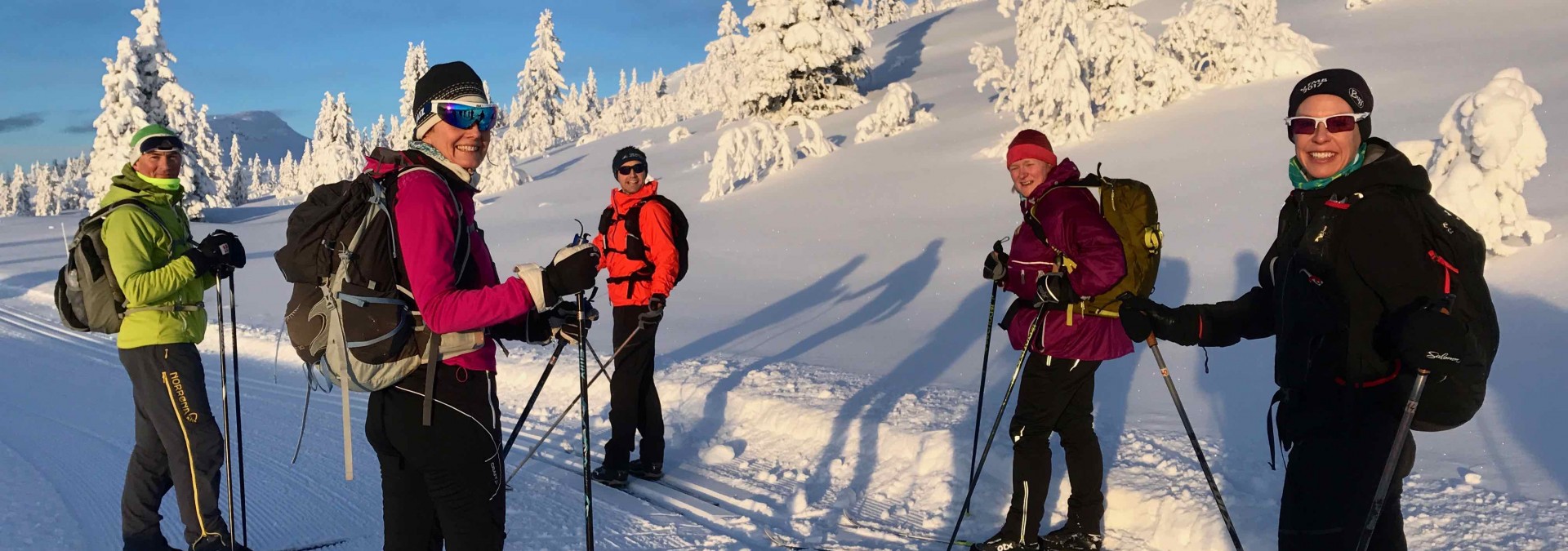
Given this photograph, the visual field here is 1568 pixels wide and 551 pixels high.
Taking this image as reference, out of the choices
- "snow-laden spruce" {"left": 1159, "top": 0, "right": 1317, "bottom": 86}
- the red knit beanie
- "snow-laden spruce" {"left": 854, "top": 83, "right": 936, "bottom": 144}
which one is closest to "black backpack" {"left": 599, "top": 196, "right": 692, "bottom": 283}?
the red knit beanie

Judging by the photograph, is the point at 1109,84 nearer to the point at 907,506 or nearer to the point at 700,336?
the point at 700,336

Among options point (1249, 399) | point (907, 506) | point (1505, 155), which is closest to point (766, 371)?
point (907, 506)

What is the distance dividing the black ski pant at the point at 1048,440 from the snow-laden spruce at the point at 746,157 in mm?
18572

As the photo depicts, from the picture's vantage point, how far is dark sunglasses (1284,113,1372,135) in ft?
8.42

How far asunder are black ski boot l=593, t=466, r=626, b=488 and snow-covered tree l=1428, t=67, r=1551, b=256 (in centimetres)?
883

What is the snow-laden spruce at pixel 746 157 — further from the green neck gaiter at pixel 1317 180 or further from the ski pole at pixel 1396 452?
the ski pole at pixel 1396 452

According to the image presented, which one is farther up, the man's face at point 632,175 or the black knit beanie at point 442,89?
the black knit beanie at point 442,89

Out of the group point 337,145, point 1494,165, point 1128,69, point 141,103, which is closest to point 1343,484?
point 1494,165

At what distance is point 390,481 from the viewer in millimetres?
2863

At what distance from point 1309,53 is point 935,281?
11.9 meters

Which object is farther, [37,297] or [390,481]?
[37,297]

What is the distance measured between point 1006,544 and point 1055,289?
4.73 feet

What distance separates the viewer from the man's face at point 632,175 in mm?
5617

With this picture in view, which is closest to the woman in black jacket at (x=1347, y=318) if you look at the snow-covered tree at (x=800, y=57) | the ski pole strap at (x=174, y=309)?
the ski pole strap at (x=174, y=309)
